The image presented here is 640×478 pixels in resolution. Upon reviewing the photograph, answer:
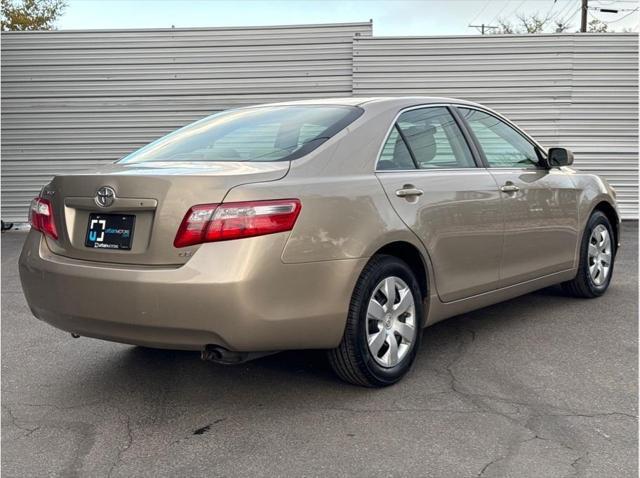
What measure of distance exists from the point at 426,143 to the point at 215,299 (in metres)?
1.79

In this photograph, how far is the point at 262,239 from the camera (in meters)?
3.01

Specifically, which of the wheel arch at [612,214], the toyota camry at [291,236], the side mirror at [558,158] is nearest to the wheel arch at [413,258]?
the toyota camry at [291,236]

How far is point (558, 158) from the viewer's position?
16.6 ft

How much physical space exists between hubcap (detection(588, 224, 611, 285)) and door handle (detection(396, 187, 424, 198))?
2358mm

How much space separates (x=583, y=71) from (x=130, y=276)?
10123 millimetres

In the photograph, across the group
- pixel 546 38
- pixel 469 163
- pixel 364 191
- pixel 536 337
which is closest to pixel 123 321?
pixel 364 191

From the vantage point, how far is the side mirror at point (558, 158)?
5059mm

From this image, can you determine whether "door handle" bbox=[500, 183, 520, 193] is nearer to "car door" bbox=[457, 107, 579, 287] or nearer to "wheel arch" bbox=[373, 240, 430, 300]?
"car door" bbox=[457, 107, 579, 287]

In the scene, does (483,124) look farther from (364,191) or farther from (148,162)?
(148,162)

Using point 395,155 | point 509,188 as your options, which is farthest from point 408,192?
point 509,188

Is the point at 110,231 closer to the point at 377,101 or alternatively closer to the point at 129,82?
the point at 377,101

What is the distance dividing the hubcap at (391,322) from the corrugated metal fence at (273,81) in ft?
26.2

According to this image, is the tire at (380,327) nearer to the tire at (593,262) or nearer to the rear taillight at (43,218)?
the rear taillight at (43,218)

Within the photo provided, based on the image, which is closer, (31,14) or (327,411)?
(327,411)
